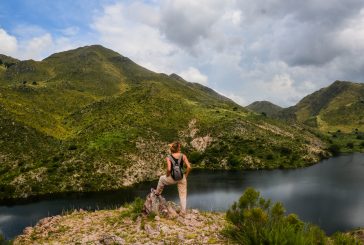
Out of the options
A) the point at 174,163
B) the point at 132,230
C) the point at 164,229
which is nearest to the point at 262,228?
the point at 164,229

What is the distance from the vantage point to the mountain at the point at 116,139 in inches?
3100

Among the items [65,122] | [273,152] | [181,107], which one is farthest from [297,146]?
[65,122]

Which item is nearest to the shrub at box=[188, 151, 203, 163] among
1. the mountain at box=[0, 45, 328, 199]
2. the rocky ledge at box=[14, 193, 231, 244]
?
the mountain at box=[0, 45, 328, 199]

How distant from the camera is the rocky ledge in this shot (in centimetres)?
1734

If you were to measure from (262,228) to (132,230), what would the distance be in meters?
7.58

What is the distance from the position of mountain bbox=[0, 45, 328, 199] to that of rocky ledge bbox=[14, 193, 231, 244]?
182 ft

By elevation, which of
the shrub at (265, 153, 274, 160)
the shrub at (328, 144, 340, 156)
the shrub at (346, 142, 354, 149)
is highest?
the shrub at (346, 142, 354, 149)

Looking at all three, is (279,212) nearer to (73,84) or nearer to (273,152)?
(273,152)

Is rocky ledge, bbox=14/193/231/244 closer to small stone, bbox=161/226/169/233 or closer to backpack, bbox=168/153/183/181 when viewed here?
small stone, bbox=161/226/169/233

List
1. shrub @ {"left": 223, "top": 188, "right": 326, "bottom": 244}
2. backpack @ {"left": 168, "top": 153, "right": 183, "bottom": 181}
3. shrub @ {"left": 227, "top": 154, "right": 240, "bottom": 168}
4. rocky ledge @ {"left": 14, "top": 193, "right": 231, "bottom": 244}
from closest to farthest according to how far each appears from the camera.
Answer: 1. shrub @ {"left": 223, "top": 188, "right": 326, "bottom": 244}
2. rocky ledge @ {"left": 14, "top": 193, "right": 231, "bottom": 244}
3. backpack @ {"left": 168, "top": 153, "right": 183, "bottom": 181}
4. shrub @ {"left": 227, "top": 154, "right": 240, "bottom": 168}

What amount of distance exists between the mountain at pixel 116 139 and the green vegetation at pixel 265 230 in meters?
60.6

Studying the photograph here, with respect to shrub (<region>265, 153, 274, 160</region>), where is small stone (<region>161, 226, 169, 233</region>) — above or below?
below

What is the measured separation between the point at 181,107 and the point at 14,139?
67.6 metres

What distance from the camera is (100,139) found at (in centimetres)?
9775
